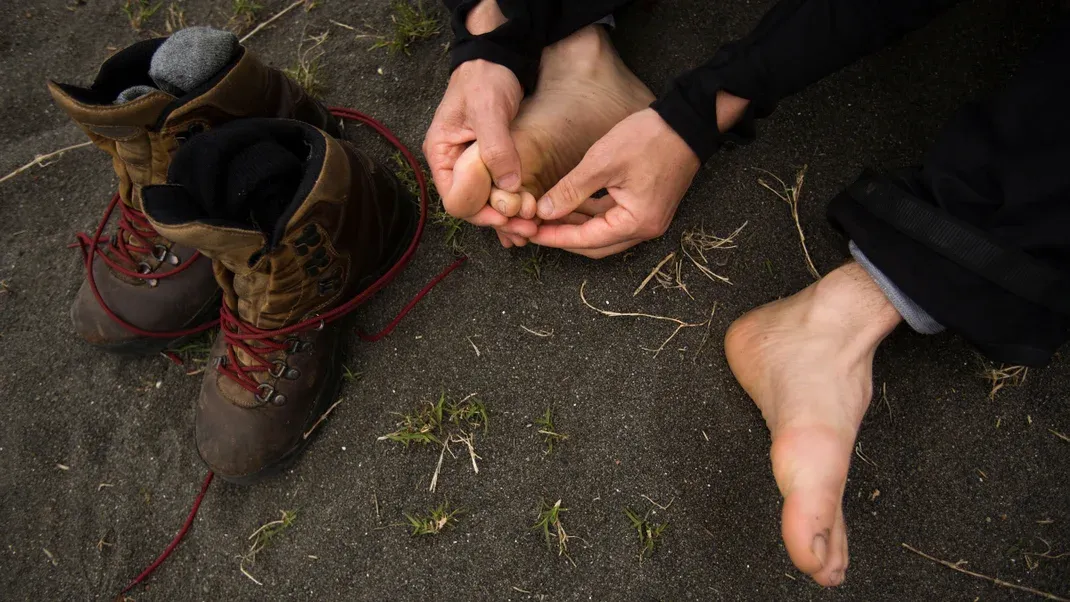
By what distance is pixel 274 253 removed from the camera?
111 cm

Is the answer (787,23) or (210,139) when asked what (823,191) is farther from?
(210,139)

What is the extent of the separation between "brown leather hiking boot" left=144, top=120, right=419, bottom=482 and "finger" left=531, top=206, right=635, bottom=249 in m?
0.35

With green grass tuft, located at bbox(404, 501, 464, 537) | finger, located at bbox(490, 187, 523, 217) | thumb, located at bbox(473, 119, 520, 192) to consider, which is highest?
thumb, located at bbox(473, 119, 520, 192)

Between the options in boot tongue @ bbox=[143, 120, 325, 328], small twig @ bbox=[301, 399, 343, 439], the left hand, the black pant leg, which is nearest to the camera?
the black pant leg

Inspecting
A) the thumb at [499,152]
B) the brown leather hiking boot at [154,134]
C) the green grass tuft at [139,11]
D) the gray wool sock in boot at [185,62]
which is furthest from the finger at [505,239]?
the green grass tuft at [139,11]

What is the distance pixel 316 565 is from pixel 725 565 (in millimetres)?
788

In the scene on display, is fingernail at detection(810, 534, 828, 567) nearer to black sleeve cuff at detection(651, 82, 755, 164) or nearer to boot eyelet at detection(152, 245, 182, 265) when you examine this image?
black sleeve cuff at detection(651, 82, 755, 164)

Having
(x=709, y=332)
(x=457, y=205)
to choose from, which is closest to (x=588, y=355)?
(x=709, y=332)

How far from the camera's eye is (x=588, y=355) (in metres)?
1.32

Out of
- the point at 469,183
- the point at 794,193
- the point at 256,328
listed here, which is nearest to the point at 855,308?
the point at 794,193

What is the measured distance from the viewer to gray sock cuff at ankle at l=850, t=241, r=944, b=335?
107cm

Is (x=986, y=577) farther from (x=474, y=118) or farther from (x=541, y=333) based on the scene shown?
(x=474, y=118)

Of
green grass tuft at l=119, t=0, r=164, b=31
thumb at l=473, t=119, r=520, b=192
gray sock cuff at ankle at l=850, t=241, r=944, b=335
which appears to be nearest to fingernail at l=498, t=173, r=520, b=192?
thumb at l=473, t=119, r=520, b=192

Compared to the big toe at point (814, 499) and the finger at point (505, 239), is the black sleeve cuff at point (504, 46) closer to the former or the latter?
the finger at point (505, 239)
